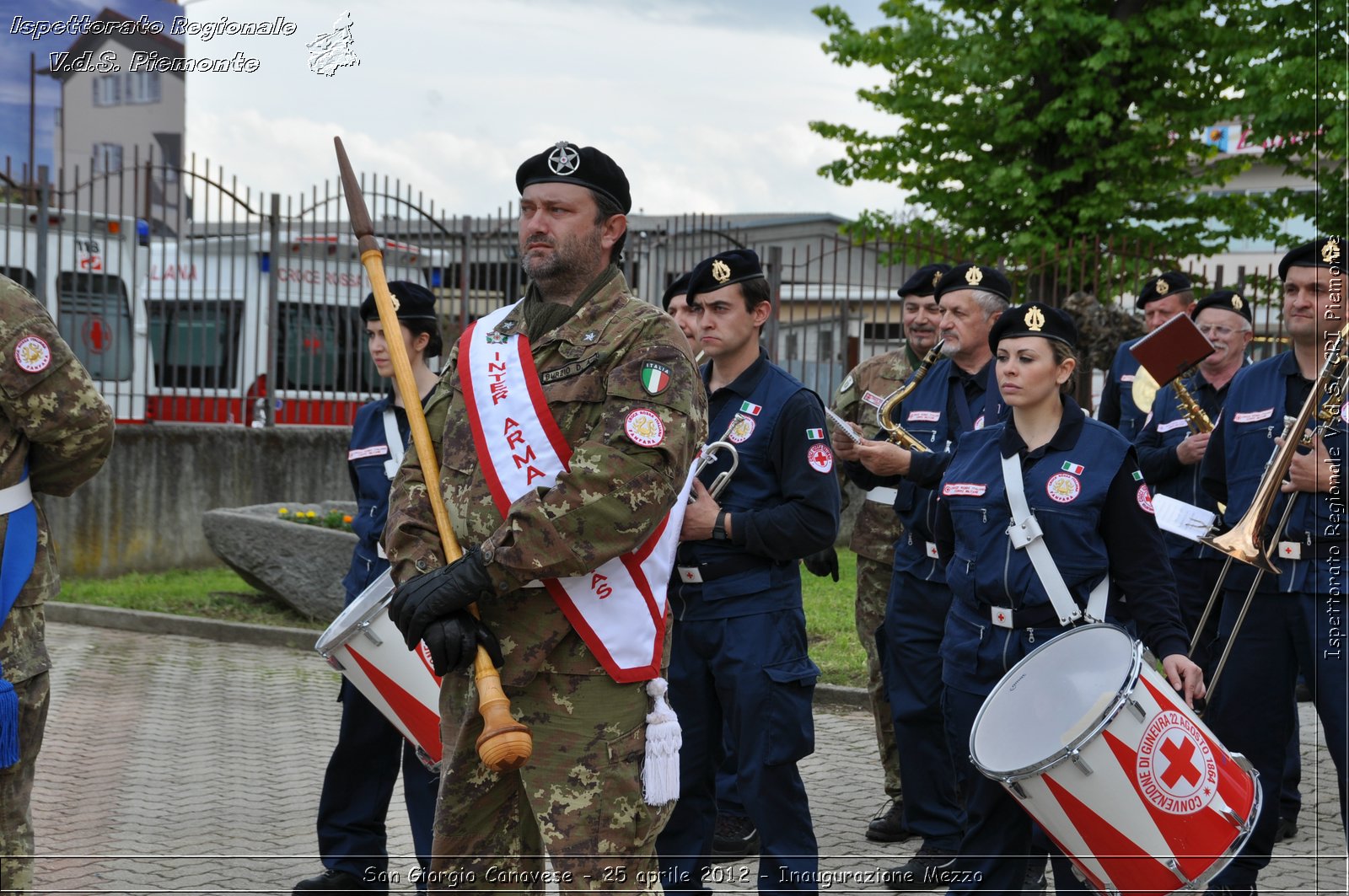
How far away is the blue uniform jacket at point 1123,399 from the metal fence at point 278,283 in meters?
4.76

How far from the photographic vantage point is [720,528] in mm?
4820

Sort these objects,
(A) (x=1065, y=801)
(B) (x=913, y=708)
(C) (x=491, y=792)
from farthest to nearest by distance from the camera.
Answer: (B) (x=913, y=708)
(A) (x=1065, y=801)
(C) (x=491, y=792)

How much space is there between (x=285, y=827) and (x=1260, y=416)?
14.4 feet

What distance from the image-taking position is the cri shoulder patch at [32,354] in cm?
409

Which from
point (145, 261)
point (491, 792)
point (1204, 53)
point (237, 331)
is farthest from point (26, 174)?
point (1204, 53)

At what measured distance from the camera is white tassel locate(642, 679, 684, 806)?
3.45m

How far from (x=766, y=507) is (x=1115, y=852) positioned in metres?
1.62

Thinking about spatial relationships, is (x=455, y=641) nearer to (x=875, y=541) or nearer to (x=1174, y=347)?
(x=875, y=541)

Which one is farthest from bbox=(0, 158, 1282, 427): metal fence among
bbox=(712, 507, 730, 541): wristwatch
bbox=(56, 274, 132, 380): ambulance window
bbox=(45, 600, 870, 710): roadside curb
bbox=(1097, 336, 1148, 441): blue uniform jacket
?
bbox=(712, 507, 730, 541): wristwatch

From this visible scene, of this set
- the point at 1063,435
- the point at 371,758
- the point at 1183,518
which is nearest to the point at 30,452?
the point at 371,758

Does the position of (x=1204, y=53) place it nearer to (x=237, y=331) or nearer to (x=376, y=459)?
(x=237, y=331)

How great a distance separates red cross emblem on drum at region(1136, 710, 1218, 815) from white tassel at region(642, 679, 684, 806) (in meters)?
1.32

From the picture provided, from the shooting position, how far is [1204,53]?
20000 mm

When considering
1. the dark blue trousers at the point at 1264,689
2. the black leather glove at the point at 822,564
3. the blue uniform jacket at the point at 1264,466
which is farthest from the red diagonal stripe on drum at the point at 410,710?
the blue uniform jacket at the point at 1264,466
